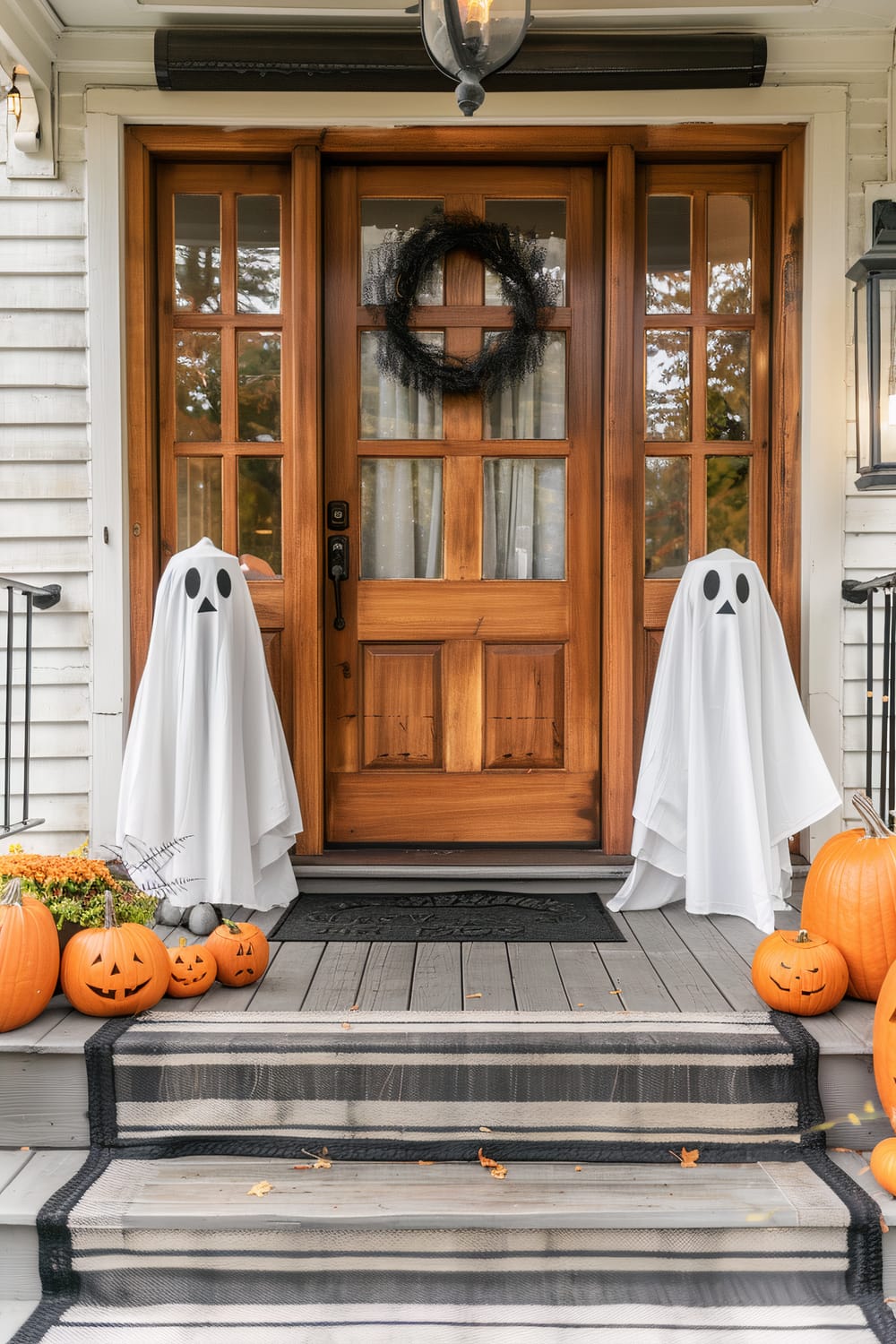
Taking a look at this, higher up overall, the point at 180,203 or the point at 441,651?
the point at 180,203

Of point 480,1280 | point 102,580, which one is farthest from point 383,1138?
point 102,580

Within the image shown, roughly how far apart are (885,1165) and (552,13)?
10.4 ft

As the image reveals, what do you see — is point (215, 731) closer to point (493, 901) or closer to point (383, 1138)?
point (493, 901)

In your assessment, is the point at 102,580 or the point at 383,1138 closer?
the point at 383,1138

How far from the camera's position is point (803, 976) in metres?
2.15

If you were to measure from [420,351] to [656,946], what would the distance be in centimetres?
201

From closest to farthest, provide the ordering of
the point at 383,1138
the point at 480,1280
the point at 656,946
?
the point at 480,1280 < the point at 383,1138 < the point at 656,946

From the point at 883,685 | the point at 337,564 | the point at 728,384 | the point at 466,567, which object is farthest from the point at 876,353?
the point at 337,564

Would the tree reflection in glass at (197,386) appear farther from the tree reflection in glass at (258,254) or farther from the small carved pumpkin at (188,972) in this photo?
the small carved pumpkin at (188,972)

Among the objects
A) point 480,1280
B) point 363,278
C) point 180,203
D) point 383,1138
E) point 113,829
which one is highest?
point 180,203

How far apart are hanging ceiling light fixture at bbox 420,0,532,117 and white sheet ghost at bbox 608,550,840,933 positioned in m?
1.39

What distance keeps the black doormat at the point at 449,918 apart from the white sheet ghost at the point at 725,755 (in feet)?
0.58

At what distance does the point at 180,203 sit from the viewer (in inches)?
131

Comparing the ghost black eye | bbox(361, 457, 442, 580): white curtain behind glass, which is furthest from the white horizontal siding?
the ghost black eye
